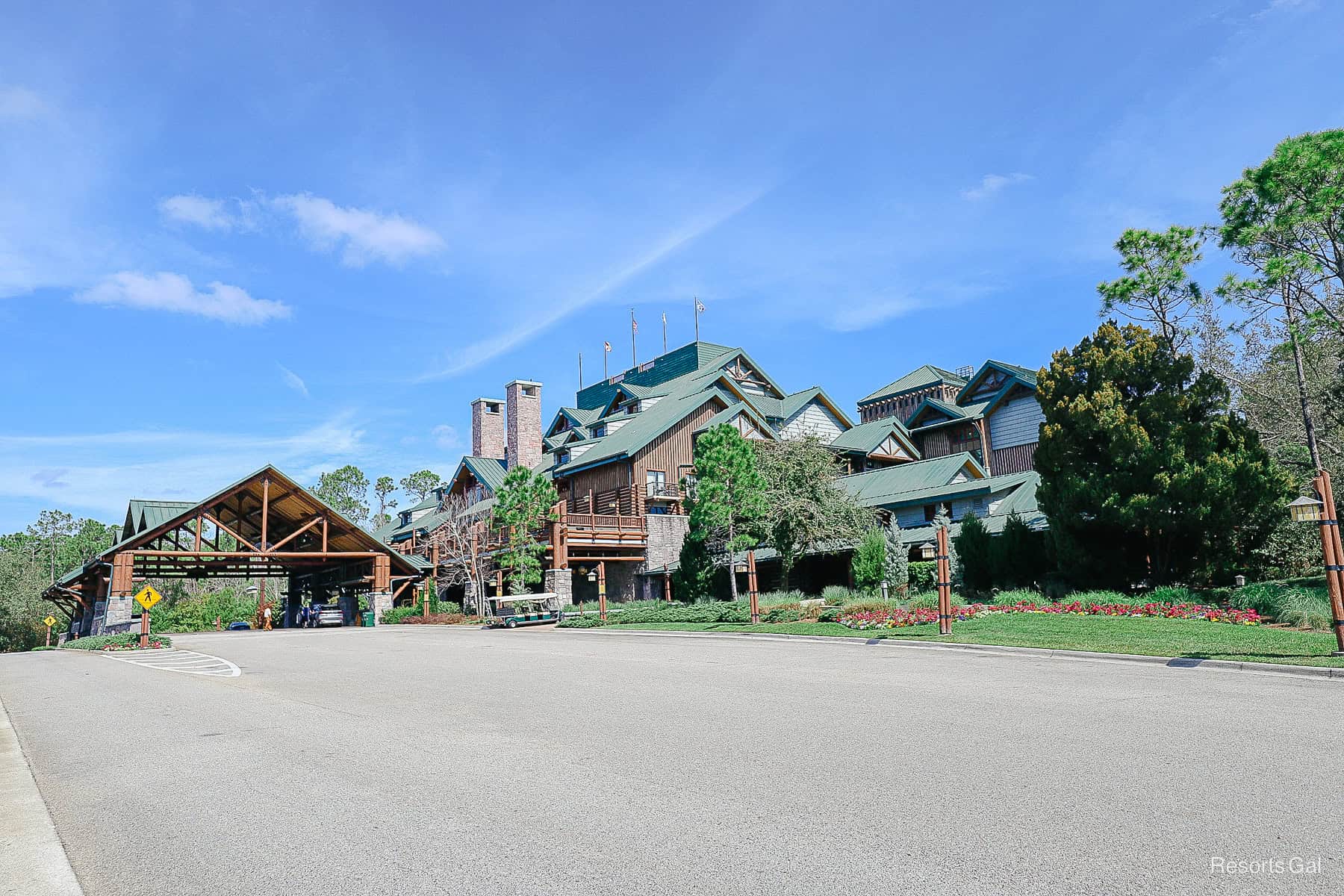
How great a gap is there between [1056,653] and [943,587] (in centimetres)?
418

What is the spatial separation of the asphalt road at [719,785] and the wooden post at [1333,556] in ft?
7.75

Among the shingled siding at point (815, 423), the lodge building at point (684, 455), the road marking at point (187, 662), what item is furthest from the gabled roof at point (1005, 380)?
the road marking at point (187, 662)

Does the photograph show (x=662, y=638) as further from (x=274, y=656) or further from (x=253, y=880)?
(x=253, y=880)

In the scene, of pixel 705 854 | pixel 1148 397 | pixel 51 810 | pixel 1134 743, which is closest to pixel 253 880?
pixel 705 854

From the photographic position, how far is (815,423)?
160 feet

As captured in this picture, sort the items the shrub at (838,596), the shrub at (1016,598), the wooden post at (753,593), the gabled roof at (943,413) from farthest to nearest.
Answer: the gabled roof at (943,413), the shrub at (838,596), the wooden post at (753,593), the shrub at (1016,598)

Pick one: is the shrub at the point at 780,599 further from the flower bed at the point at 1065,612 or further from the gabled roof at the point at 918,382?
the gabled roof at the point at 918,382

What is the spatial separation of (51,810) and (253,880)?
9.36ft

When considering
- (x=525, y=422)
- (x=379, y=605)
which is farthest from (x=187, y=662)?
(x=525, y=422)

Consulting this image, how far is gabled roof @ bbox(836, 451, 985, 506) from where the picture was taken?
3678cm

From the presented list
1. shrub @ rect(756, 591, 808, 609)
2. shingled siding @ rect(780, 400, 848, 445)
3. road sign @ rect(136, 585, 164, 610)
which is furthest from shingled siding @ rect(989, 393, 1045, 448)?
road sign @ rect(136, 585, 164, 610)

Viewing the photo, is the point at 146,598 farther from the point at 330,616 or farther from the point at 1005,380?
the point at 1005,380

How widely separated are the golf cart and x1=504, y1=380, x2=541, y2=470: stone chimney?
1544 cm

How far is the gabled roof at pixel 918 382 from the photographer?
199ft
